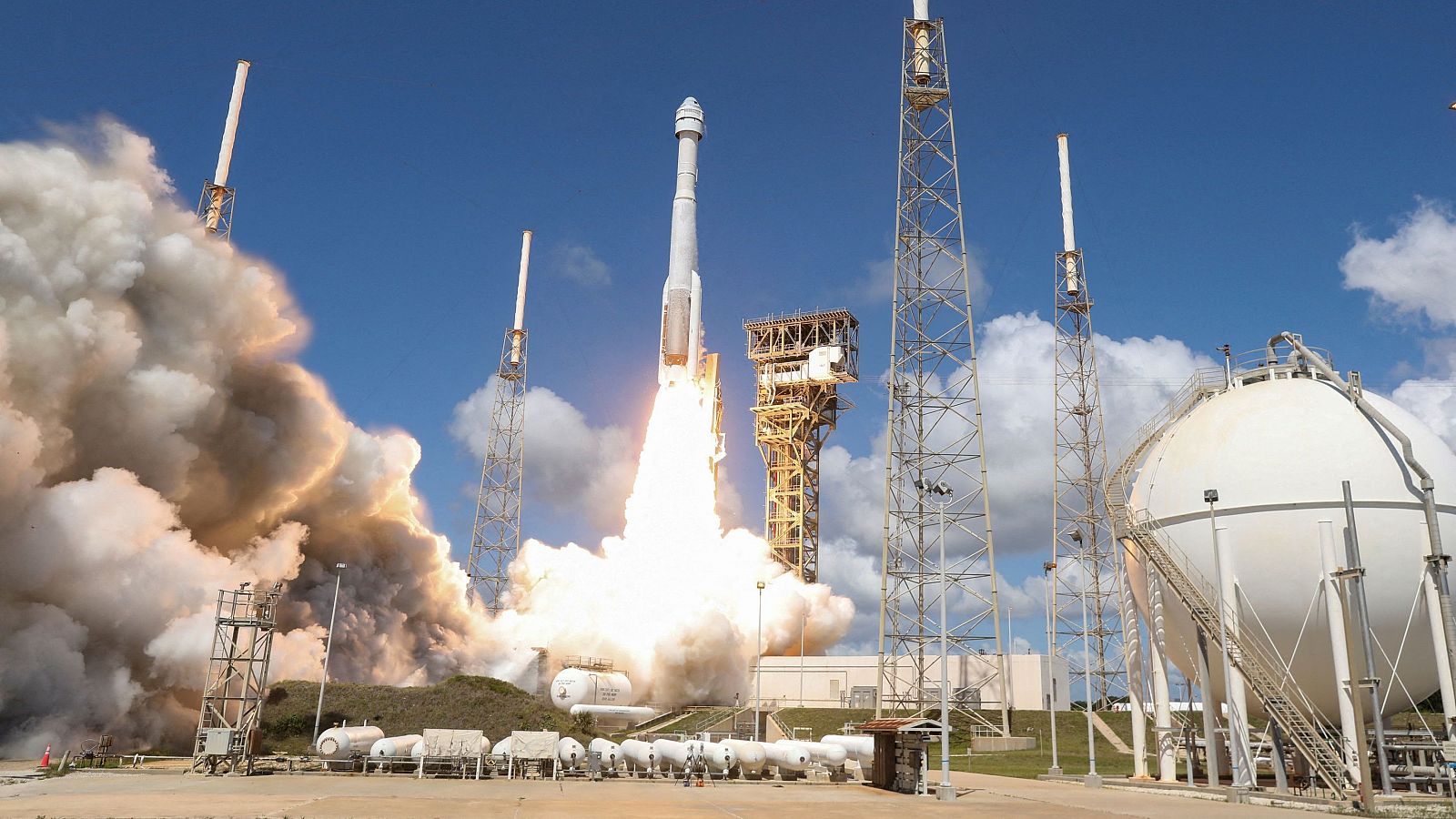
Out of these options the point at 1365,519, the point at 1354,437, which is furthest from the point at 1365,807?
the point at 1354,437

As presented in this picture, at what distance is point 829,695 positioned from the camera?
66.2m

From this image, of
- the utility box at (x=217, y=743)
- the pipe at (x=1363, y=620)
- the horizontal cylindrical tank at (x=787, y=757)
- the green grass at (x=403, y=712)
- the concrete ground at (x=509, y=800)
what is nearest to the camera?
the concrete ground at (x=509, y=800)

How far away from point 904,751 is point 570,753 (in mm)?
11649

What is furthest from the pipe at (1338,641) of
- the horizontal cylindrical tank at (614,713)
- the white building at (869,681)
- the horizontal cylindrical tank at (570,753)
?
the horizontal cylindrical tank at (614,713)

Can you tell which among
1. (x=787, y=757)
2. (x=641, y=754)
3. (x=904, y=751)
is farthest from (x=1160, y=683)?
(x=641, y=754)

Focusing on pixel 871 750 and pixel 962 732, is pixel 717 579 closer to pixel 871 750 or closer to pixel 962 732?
pixel 962 732

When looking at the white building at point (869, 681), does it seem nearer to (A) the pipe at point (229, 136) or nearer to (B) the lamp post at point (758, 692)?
(B) the lamp post at point (758, 692)

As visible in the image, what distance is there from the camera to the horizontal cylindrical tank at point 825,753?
121 feet

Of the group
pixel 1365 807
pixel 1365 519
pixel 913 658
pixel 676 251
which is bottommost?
pixel 1365 807

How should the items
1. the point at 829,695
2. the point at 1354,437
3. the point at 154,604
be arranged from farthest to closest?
the point at 829,695
the point at 154,604
the point at 1354,437

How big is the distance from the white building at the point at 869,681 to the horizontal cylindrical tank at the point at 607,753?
25.4 metres

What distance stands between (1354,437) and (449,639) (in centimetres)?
5032

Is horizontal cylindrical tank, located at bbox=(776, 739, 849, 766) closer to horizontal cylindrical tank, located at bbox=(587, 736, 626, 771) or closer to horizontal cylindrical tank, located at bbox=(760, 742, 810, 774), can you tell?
horizontal cylindrical tank, located at bbox=(760, 742, 810, 774)

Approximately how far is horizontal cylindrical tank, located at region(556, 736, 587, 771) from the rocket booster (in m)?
29.3
